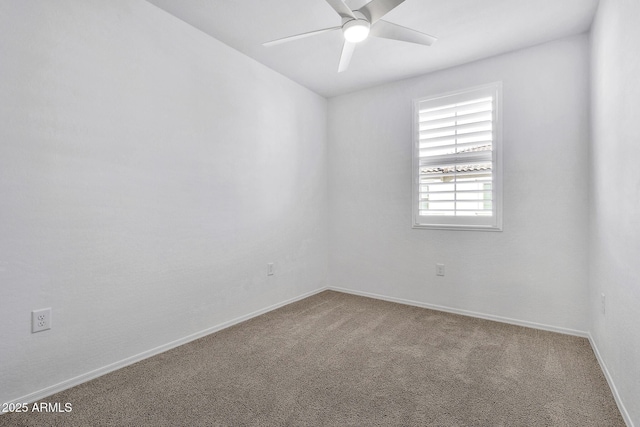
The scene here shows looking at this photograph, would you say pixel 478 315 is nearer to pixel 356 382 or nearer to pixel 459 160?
pixel 459 160

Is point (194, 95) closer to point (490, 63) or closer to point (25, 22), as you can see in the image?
point (25, 22)

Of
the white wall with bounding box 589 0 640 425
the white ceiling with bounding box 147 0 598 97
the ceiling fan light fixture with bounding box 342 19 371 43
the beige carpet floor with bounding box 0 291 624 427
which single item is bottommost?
the beige carpet floor with bounding box 0 291 624 427

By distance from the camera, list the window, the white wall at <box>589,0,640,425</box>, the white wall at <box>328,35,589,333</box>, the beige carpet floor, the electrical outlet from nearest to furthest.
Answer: the white wall at <box>589,0,640,425</box> → the beige carpet floor → the electrical outlet → the white wall at <box>328,35,589,333</box> → the window

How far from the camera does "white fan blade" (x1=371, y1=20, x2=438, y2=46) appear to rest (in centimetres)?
201

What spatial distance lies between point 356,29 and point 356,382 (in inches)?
86.0

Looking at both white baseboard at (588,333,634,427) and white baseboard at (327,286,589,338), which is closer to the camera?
white baseboard at (588,333,634,427)

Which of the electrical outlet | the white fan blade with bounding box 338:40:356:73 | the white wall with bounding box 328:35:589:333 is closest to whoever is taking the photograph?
the electrical outlet

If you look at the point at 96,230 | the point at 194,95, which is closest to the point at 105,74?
the point at 194,95

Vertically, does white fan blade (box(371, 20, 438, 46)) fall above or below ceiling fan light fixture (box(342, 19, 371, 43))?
above

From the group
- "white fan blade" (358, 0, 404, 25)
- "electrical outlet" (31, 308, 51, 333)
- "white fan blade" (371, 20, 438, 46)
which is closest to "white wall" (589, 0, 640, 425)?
"white fan blade" (371, 20, 438, 46)

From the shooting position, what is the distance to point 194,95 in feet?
8.45

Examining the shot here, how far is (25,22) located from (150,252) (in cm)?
148

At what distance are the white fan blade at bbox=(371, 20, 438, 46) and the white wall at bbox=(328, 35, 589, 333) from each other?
130cm

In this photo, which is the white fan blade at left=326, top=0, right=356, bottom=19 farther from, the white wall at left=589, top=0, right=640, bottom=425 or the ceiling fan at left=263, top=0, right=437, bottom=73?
the white wall at left=589, top=0, right=640, bottom=425
